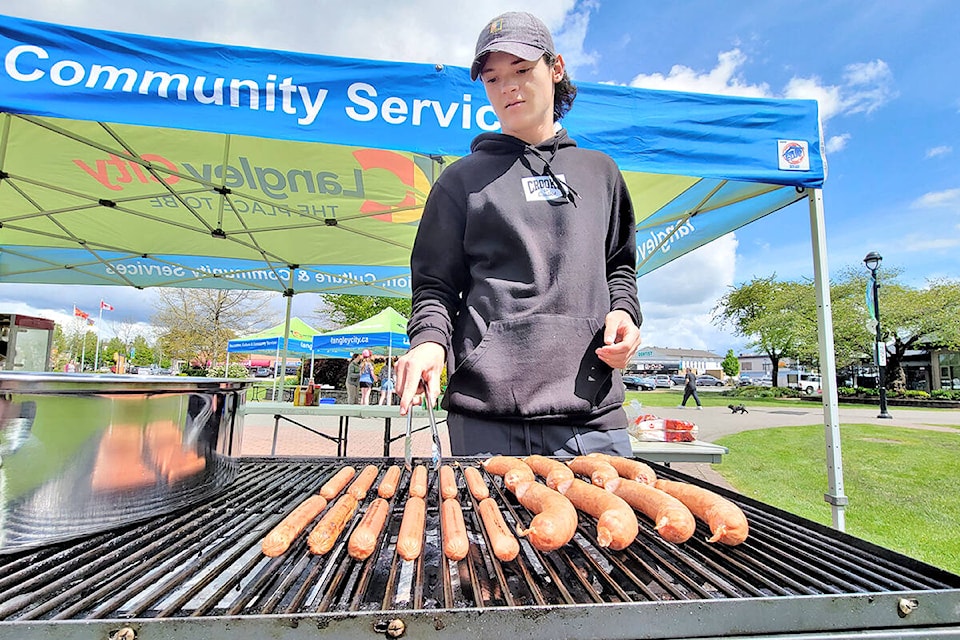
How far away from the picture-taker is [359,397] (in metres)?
13.2

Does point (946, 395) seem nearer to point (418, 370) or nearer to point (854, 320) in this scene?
point (854, 320)

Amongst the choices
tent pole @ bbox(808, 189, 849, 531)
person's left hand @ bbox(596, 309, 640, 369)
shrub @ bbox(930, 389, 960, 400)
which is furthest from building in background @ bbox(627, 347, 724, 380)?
person's left hand @ bbox(596, 309, 640, 369)

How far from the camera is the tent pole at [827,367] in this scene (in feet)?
10.0

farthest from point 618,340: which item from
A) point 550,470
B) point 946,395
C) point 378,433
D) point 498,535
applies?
point 946,395

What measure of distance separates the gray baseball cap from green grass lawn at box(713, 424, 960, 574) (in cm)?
303

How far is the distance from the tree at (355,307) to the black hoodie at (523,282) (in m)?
25.6

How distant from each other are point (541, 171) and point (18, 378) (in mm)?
1611

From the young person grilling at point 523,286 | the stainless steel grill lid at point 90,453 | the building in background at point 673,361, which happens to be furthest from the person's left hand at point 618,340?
the building in background at point 673,361

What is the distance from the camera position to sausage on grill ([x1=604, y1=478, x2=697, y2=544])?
0.91 m

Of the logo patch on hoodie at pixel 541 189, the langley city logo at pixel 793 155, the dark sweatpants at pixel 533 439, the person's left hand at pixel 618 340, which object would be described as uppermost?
the langley city logo at pixel 793 155

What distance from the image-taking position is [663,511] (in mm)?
952

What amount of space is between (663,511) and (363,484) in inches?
29.1

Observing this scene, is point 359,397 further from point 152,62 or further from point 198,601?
point 198,601

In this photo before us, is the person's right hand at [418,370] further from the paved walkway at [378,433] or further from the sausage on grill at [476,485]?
the paved walkway at [378,433]
